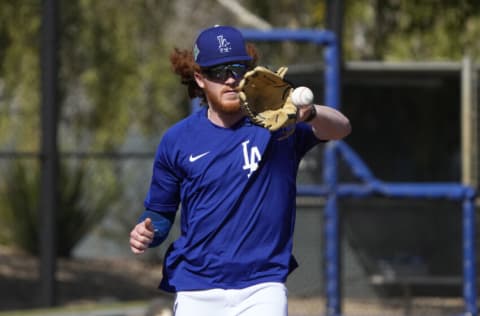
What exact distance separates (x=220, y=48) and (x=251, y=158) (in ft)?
1.50

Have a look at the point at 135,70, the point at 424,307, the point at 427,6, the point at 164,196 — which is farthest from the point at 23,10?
the point at 164,196

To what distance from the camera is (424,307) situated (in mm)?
11305

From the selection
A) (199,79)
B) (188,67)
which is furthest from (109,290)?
(199,79)

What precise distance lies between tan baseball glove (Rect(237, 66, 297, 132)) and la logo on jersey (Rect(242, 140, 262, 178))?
29 centimetres

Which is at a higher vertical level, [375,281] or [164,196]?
[164,196]

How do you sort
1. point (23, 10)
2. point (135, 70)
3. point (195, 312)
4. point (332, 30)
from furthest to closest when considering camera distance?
point (135, 70) → point (23, 10) → point (332, 30) → point (195, 312)

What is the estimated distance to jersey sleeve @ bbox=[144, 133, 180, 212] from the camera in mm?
4863

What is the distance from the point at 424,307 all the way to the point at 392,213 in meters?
0.97

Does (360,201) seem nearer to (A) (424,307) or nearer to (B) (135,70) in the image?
(A) (424,307)

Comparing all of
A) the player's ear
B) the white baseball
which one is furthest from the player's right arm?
the white baseball

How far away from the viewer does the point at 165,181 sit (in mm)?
4910

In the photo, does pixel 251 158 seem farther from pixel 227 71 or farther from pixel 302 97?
pixel 302 97

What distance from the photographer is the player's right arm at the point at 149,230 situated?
15.6ft

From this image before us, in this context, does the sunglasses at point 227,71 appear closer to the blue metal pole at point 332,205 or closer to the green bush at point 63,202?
the blue metal pole at point 332,205
